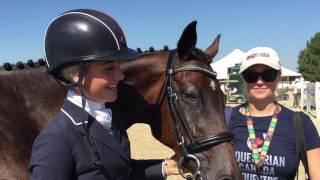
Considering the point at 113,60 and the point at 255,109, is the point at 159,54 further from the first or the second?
the point at 113,60

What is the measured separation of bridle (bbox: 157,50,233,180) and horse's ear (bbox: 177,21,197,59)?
10 centimetres

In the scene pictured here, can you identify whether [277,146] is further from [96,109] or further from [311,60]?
[311,60]

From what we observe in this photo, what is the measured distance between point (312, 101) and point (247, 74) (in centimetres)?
2095

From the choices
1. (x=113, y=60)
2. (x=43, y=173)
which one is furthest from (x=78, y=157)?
(x=113, y=60)

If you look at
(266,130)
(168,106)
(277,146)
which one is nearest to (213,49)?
(168,106)

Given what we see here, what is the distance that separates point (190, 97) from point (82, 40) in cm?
101

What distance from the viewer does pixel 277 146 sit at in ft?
10.4

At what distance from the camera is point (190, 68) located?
3064mm

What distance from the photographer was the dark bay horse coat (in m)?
1.87

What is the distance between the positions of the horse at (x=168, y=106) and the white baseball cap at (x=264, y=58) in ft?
1.05

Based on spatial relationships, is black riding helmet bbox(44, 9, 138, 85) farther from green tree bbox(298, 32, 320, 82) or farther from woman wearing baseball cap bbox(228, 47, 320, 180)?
green tree bbox(298, 32, 320, 82)

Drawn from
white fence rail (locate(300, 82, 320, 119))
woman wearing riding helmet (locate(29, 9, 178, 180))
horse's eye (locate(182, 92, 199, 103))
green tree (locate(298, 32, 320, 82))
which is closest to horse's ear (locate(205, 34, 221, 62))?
horse's eye (locate(182, 92, 199, 103))

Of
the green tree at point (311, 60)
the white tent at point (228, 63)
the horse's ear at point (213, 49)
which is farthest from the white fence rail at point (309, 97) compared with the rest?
the green tree at point (311, 60)

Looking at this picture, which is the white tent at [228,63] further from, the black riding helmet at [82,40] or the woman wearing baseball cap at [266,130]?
the black riding helmet at [82,40]
